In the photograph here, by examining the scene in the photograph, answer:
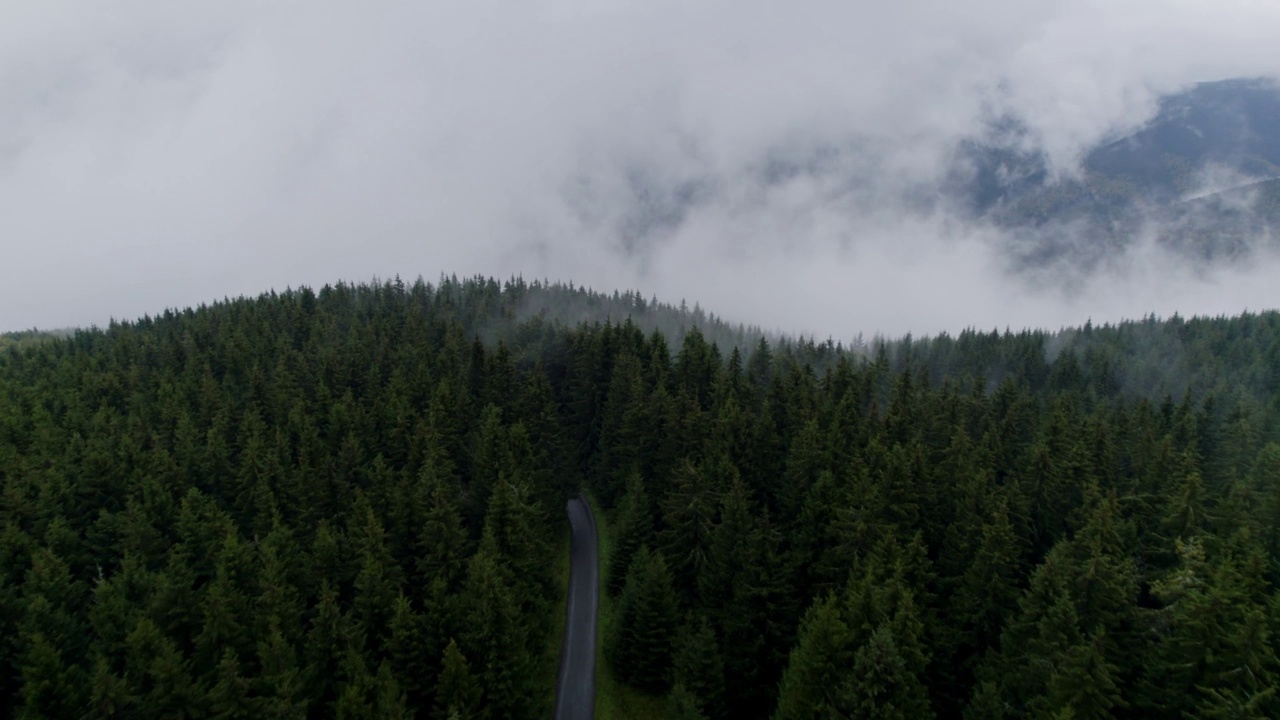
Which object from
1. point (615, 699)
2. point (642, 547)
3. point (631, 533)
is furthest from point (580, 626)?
point (642, 547)

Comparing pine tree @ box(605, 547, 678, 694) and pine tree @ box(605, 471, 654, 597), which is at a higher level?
pine tree @ box(605, 471, 654, 597)

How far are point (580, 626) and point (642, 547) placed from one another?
11.5 meters

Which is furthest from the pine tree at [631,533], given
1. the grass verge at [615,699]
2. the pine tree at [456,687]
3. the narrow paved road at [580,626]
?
the pine tree at [456,687]

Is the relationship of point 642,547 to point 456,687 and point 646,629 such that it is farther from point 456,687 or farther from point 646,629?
point 456,687

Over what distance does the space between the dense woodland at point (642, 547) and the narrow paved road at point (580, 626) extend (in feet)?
6.82

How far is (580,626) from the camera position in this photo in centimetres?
5372

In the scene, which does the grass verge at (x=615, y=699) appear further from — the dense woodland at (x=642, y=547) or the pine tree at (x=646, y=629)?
the dense woodland at (x=642, y=547)

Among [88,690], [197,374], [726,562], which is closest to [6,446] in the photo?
[197,374]

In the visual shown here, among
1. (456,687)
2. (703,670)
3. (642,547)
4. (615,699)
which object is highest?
(642,547)

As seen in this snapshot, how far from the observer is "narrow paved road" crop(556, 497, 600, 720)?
46.3 metres

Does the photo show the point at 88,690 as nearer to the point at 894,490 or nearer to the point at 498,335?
the point at 894,490

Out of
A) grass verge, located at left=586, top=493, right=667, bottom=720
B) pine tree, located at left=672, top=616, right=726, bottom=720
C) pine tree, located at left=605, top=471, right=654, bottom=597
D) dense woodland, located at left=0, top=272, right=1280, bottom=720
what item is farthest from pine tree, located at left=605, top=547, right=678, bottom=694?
pine tree, located at left=605, top=471, right=654, bottom=597

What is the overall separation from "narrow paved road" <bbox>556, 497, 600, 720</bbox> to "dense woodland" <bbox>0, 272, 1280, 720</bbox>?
2.08 meters

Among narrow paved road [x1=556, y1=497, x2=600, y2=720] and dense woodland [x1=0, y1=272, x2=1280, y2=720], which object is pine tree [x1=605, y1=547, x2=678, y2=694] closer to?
dense woodland [x1=0, y1=272, x2=1280, y2=720]
